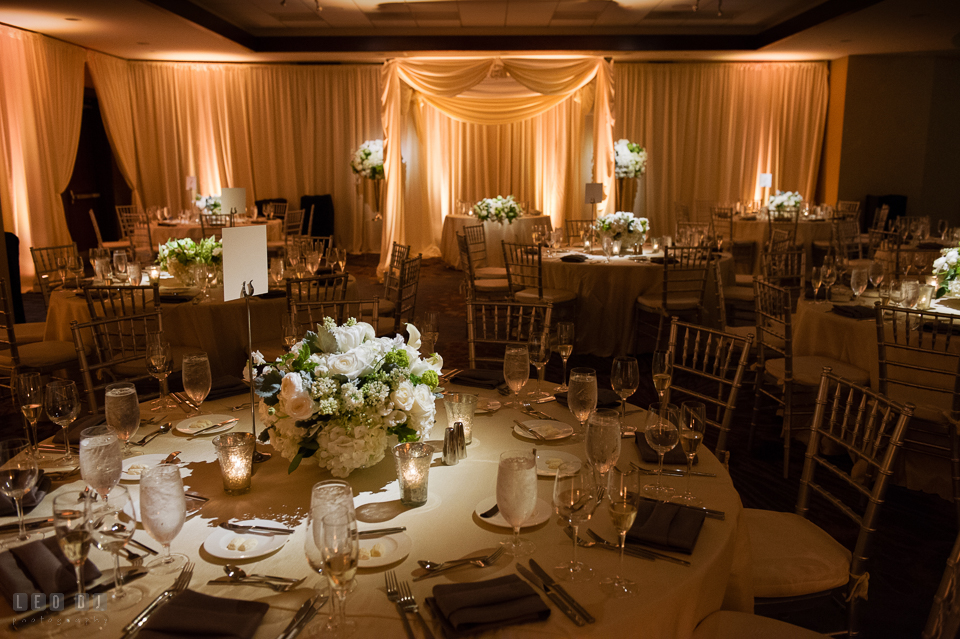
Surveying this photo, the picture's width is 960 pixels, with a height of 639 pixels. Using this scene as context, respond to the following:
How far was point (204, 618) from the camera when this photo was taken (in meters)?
1.28

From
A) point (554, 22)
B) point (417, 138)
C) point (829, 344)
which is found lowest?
point (829, 344)

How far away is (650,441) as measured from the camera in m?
1.86

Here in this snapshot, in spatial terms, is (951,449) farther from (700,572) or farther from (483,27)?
(483,27)

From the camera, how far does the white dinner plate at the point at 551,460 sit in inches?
75.7

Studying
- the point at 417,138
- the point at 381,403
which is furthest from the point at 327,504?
the point at 417,138

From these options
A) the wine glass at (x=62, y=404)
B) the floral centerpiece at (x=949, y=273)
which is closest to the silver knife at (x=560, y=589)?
the wine glass at (x=62, y=404)

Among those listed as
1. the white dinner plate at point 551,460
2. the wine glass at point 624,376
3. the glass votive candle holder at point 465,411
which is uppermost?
the wine glass at point 624,376

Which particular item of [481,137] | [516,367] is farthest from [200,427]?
[481,137]

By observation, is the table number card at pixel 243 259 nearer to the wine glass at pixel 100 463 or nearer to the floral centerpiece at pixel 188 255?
the wine glass at pixel 100 463

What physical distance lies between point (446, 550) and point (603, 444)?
44cm

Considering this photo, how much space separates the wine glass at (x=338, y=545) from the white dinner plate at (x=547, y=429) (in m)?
1.05

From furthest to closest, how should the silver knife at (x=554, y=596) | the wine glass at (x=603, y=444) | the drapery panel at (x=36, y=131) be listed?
the drapery panel at (x=36, y=131), the wine glass at (x=603, y=444), the silver knife at (x=554, y=596)

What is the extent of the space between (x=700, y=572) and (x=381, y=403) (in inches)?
32.7

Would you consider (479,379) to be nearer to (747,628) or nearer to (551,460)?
(551,460)
